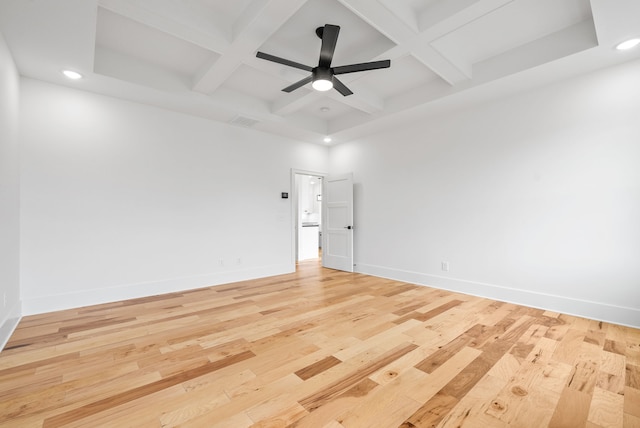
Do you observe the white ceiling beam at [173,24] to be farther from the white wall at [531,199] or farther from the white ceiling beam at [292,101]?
the white wall at [531,199]

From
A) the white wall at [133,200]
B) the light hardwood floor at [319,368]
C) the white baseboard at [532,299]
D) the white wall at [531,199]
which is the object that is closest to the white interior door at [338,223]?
the white wall at [531,199]

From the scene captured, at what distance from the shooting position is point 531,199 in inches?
142

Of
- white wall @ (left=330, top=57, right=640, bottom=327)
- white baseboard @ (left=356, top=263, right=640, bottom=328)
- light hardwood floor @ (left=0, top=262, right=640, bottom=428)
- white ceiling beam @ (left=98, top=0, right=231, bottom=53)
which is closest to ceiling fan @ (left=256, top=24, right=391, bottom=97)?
white ceiling beam @ (left=98, top=0, right=231, bottom=53)

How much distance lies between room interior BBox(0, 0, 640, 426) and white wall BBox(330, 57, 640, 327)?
2 cm

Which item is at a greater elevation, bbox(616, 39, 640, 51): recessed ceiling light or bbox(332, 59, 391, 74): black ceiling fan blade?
bbox(616, 39, 640, 51): recessed ceiling light

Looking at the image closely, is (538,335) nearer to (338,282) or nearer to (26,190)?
(338,282)

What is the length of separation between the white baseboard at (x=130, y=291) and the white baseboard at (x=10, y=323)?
161 millimetres

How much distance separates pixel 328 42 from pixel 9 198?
138 inches

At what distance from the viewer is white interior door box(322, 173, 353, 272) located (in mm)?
5809

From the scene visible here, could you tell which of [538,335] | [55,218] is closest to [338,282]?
[538,335]

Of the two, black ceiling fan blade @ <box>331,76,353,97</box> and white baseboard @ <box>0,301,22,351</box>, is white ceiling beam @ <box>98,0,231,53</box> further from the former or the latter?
white baseboard @ <box>0,301,22,351</box>

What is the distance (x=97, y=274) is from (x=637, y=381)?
5440 mm

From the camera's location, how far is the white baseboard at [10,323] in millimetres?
2525

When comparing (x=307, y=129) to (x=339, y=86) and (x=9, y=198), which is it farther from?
(x=9, y=198)
